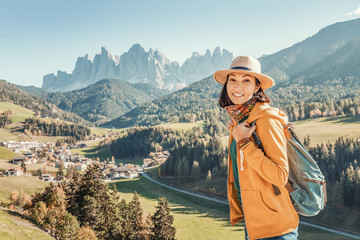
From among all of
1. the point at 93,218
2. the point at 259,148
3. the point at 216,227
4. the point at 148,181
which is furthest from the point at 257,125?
the point at 148,181

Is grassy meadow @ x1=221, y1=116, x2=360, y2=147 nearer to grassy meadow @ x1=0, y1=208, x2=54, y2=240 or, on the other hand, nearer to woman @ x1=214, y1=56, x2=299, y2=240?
grassy meadow @ x1=0, y1=208, x2=54, y2=240

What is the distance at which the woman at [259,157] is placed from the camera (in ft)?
12.0

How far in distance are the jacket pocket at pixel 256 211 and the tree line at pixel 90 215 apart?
2933 cm

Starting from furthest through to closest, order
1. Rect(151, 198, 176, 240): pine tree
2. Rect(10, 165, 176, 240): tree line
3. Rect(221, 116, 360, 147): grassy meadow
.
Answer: Rect(221, 116, 360, 147): grassy meadow < Rect(151, 198, 176, 240): pine tree < Rect(10, 165, 176, 240): tree line

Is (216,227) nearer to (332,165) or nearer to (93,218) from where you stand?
(93,218)

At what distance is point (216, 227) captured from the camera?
6322cm

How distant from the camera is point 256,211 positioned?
158 inches

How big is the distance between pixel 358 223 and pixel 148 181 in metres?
80.2

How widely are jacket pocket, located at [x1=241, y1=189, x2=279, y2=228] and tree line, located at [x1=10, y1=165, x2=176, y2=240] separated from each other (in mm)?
29329

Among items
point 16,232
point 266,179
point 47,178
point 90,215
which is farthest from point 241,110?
point 47,178

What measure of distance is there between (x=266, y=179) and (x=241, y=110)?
1.20 metres

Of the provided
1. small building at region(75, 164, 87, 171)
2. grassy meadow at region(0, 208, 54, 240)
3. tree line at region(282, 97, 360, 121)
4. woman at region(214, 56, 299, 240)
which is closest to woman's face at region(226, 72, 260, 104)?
woman at region(214, 56, 299, 240)

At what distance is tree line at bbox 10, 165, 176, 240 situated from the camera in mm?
31539

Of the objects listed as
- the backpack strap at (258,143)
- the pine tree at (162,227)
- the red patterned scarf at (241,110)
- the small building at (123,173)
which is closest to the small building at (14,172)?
the small building at (123,173)
